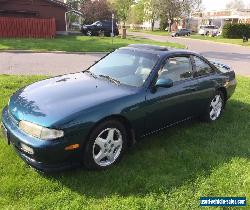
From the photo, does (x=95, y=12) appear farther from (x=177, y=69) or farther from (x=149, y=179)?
(x=149, y=179)

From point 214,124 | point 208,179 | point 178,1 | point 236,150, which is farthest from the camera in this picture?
point 178,1

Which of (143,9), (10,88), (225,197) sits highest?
(143,9)

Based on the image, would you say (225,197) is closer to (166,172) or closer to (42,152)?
(166,172)

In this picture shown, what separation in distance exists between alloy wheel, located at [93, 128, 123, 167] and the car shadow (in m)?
0.15

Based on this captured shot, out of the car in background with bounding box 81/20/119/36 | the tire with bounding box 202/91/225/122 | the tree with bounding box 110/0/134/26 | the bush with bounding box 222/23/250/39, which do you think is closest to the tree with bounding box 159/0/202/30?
the tree with bounding box 110/0/134/26

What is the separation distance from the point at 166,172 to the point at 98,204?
117cm

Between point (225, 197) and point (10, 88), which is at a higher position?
point (10, 88)

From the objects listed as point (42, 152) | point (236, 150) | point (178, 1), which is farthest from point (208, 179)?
point (178, 1)

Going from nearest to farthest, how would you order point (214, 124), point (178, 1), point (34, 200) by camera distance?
point (34, 200), point (214, 124), point (178, 1)

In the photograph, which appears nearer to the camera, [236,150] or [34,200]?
[34,200]

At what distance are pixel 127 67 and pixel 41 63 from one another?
8.04 m

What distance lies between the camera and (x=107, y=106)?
171 inches

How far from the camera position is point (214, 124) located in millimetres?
6441

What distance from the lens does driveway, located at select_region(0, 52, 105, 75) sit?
430 inches
